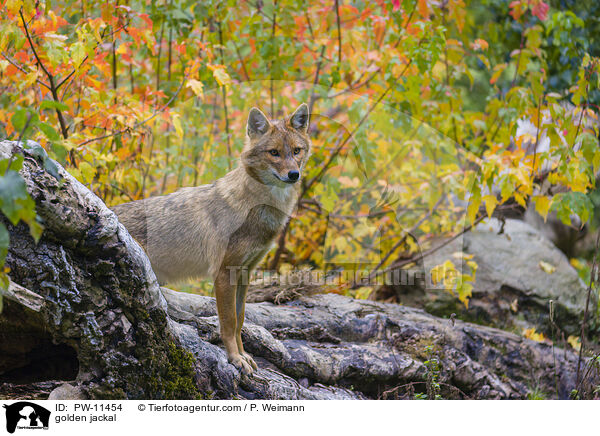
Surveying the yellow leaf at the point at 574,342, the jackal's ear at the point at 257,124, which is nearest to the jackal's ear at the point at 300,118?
the jackal's ear at the point at 257,124

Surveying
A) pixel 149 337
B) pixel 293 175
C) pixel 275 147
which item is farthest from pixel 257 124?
pixel 149 337

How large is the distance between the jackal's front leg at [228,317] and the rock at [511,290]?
9.74ft

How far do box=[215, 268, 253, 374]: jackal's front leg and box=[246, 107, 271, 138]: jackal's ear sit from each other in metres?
0.86

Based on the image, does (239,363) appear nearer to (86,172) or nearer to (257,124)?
(257,124)

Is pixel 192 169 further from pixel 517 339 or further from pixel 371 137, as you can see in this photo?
pixel 517 339

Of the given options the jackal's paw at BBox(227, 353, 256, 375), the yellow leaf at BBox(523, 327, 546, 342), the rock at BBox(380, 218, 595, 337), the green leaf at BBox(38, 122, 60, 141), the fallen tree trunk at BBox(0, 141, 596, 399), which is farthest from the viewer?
the rock at BBox(380, 218, 595, 337)

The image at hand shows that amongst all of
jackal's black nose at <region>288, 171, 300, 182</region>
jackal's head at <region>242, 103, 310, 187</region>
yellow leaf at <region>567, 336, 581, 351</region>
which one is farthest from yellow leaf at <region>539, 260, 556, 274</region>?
jackal's black nose at <region>288, 171, 300, 182</region>

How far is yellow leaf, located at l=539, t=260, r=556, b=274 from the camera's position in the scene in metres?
5.87

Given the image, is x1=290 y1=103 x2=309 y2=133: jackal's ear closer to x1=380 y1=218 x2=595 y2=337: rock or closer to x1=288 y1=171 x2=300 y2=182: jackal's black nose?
x1=288 y1=171 x2=300 y2=182: jackal's black nose

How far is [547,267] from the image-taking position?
5906 millimetres

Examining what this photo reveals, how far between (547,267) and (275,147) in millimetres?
4113

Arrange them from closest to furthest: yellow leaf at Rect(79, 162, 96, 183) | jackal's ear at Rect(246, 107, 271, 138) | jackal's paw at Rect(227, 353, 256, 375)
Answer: jackal's paw at Rect(227, 353, 256, 375), jackal's ear at Rect(246, 107, 271, 138), yellow leaf at Rect(79, 162, 96, 183)
